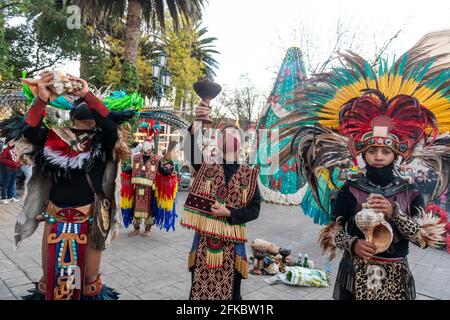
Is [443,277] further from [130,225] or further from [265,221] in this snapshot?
[130,225]

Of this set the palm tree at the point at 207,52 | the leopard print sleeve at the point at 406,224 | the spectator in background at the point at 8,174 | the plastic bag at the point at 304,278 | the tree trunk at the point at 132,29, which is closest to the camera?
the leopard print sleeve at the point at 406,224

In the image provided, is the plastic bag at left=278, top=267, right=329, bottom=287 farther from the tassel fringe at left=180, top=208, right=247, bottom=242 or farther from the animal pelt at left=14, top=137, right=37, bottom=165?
the animal pelt at left=14, top=137, right=37, bottom=165

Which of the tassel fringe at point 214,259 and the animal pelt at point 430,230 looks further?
the tassel fringe at point 214,259

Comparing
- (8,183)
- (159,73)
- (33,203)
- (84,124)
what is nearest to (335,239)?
(84,124)

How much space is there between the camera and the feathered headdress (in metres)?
2.25

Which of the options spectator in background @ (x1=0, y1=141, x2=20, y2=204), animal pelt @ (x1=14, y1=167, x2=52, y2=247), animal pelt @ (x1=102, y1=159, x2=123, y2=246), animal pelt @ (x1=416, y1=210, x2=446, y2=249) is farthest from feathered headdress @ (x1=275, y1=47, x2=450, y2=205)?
spectator in background @ (x1=0, y1=141, x2=20, y2=204)

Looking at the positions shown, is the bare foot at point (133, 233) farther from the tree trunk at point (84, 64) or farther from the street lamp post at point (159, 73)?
the tree trunk at point (84, 64)

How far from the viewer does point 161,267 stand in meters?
4.47

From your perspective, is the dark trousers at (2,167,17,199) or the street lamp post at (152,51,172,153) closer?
the dark trousers at (2,167,17,199)

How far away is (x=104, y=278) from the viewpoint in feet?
13.0

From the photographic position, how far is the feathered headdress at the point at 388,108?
2.25 meters

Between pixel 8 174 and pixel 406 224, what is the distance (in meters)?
8.89

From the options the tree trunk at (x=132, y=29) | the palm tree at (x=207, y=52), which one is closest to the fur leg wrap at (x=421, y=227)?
the tree trunk at (x=132, y=29)

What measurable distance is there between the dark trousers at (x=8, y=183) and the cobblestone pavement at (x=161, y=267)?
54.8 inches
